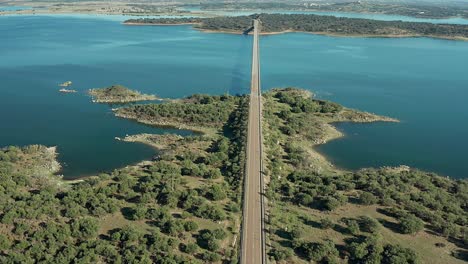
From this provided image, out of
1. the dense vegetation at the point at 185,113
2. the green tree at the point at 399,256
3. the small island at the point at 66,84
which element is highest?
the small island at the point at 66,84

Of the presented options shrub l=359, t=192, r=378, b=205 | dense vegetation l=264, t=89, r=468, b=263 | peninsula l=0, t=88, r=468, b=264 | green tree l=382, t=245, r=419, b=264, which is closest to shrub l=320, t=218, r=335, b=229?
dense vegetation l=264, t=89, r=468, b=263

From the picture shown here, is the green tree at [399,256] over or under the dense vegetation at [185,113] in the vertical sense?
under

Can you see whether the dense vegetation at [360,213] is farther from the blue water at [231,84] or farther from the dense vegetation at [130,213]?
the blue water at [231,84]

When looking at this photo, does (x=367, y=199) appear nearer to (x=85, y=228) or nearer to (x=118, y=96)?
(x=85, y=228)

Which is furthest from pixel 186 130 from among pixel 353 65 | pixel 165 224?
pixel 353 65

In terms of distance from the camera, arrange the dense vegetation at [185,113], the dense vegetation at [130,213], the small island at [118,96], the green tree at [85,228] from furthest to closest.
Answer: the small island at [118,96] < the dense vegetation at [185,113] < the green tree at [85,228] < the dense vegetation at [130,213]

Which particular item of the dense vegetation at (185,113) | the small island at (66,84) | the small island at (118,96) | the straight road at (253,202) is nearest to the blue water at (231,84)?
the small island at (66,84)
